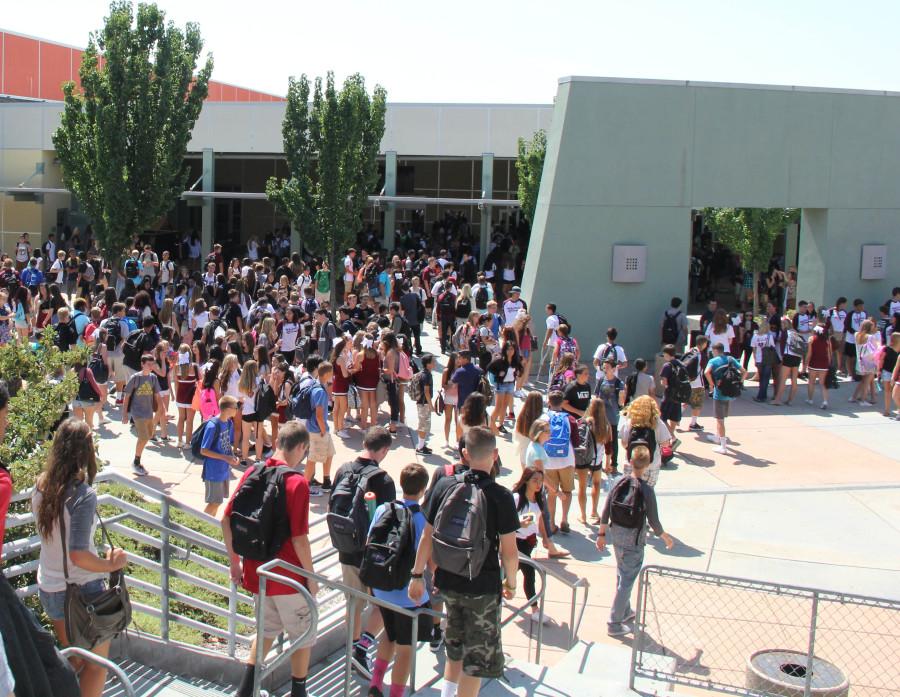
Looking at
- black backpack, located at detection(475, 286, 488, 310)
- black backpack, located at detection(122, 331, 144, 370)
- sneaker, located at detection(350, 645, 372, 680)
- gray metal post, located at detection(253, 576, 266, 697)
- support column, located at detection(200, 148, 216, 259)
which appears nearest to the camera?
gray metal post, located at detection(253, 576, 266, 697)

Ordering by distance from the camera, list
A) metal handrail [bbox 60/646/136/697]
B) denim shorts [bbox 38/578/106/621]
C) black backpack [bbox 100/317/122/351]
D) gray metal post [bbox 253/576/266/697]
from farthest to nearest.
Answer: black backpack [bbox 100/317/122/351]
gray metal post [bbox 253/576/266/697]
denim shorts [bbox 38/578/106/621]
metal handrail [bbox 60/646/136/697]

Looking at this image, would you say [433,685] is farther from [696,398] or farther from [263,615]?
[696,398]

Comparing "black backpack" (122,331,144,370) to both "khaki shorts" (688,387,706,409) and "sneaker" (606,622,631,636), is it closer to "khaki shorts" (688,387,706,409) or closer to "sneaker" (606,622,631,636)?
"khaki shorts" (688,387,706,409)

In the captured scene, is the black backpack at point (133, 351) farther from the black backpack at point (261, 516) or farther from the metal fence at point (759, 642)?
the black backpack at point (261, 516)

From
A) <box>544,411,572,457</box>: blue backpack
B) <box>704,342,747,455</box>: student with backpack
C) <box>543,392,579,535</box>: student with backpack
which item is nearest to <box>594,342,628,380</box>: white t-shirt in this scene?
<box>704,342,747,455</box>: student with backpack

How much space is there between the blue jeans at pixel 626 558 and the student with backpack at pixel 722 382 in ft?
19.4

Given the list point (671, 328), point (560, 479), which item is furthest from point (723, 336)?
point (560, 479)

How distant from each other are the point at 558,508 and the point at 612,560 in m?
1.44

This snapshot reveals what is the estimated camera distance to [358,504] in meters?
6.29

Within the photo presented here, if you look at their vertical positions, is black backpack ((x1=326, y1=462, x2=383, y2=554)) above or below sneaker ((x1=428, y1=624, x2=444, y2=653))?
above

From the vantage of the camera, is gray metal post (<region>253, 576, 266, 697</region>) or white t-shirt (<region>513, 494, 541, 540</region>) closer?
gray metal post (<region>253, 576, 266, 697</region>)

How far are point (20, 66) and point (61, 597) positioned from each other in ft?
146

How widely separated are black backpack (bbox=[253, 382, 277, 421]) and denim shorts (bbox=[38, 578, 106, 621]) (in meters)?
7.05

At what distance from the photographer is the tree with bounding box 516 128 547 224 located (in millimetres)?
28328
